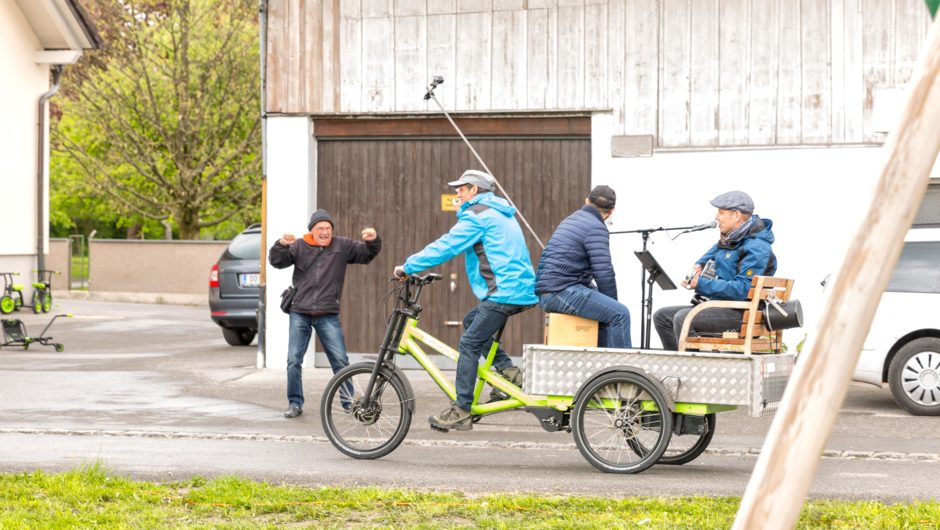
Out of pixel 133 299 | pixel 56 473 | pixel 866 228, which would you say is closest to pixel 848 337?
pixel 866 228

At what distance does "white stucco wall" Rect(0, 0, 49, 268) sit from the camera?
86.1 ft

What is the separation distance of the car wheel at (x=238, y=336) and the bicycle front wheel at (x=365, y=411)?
34.9ft

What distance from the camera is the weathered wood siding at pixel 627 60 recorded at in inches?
546

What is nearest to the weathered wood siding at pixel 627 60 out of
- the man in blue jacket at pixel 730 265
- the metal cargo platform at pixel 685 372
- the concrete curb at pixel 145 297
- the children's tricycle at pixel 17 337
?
the children's tricycle at pixel 17 337

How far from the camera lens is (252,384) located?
14.2 meters

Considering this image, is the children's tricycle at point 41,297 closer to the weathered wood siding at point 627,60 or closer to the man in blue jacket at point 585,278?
the weathered wood siding at point 627,60

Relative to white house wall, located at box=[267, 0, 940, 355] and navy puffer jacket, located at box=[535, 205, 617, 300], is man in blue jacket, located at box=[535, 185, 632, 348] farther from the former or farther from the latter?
white house wall, located at box=[267, 0, 940, 355]

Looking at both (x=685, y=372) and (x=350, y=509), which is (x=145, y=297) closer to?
(x=685, y=372)

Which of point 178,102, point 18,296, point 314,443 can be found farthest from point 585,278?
point 178,102

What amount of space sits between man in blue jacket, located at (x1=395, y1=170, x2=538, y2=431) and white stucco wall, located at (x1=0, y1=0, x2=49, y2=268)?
18.9 metres

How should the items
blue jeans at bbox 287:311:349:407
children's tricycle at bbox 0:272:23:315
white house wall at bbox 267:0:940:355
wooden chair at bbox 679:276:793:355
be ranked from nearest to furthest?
wooden chair at bbox 679:276:793:355 → blue jeans at bbox 287:311:349:407 → white house wall at bbox 267:0:940:355 → children's tricycle at bbox 0:272:23:315

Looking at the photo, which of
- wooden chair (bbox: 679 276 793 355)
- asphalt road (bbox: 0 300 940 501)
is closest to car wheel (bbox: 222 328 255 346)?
asphalt road (bbox: 0 300 940 501)

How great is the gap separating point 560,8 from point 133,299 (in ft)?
68.8

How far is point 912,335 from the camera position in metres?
11.9
